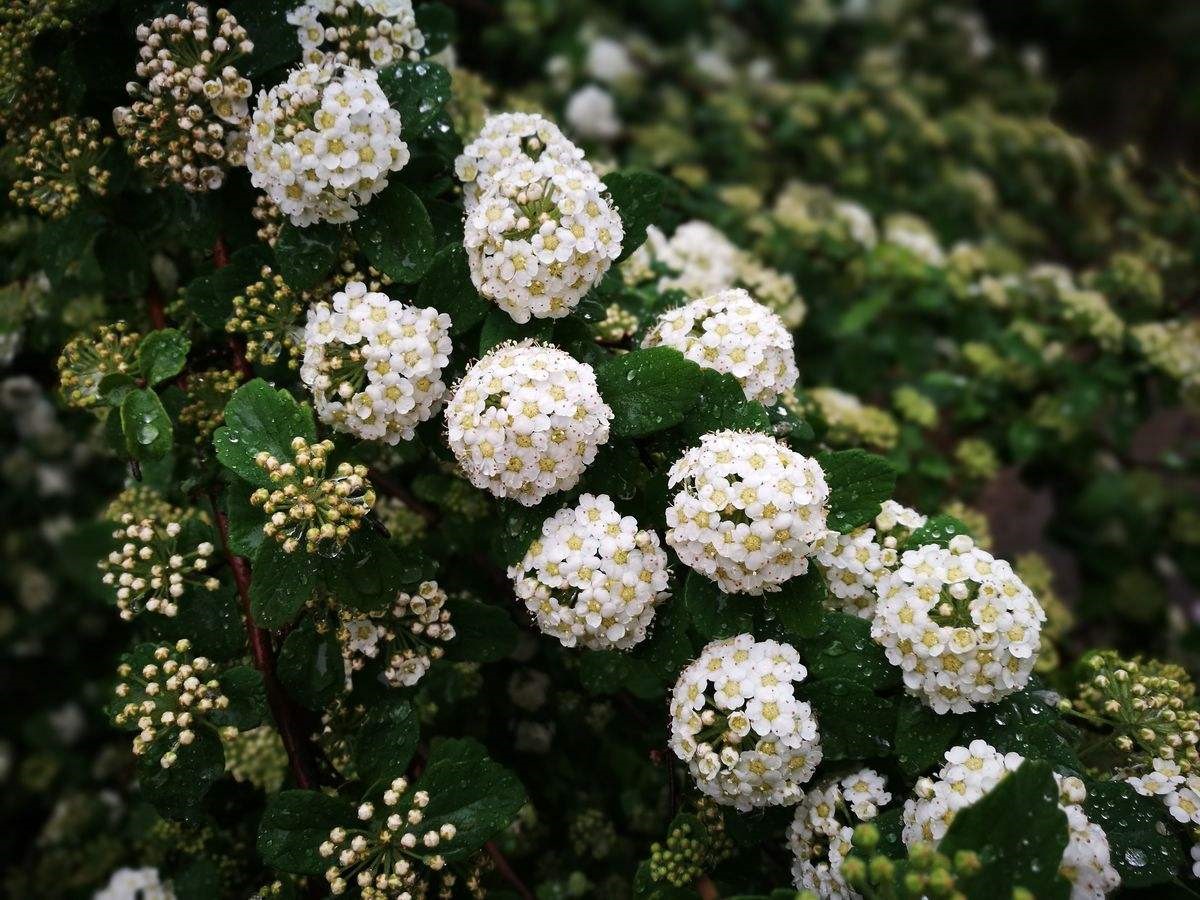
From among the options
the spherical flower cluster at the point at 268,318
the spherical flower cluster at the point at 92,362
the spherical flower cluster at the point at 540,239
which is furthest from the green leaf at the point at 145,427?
the spherical flower cluster at the point at 540,239

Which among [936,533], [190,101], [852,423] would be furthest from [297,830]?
[852,423]

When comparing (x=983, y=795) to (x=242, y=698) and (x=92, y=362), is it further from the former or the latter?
(x=92, y=362)

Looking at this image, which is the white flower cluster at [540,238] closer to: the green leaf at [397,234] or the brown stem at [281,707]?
the green leaf at [397,234]

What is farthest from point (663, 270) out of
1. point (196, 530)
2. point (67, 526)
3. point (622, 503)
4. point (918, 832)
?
point (67, 526)

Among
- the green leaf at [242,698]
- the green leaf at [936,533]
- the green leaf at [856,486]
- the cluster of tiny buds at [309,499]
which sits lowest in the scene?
the green leaf at [242,698]

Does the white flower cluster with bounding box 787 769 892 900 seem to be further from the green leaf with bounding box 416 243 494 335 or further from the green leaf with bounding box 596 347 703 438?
the green leaf with bounding box 416 243 494 335

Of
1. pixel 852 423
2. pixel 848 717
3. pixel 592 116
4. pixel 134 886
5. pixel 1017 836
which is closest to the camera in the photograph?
pixel 1017 836

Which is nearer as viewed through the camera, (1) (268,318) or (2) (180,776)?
(2) (180,776)

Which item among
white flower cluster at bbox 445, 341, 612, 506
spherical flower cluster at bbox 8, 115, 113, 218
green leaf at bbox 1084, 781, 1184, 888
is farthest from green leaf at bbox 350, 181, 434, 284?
green leaf at bbox 1084, 781, 1184, 888
